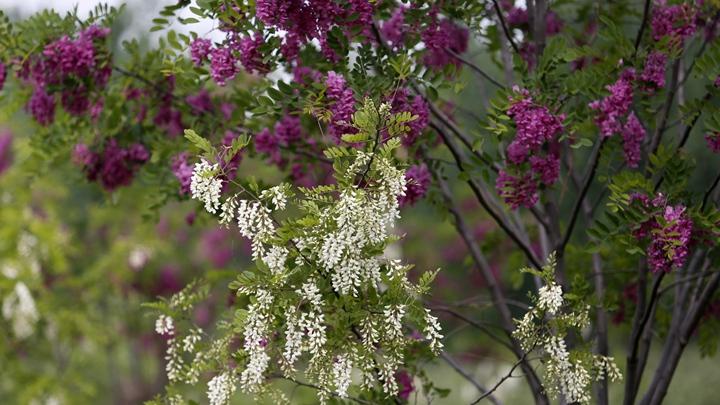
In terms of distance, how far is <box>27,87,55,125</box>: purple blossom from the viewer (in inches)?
166

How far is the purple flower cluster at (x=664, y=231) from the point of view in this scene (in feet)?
10.2

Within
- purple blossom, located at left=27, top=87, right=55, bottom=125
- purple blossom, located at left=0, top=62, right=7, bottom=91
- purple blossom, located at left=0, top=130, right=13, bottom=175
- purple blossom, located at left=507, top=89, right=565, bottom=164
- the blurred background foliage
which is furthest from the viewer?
purple blossom, located at left=0, top=130, right=13, bottom=175

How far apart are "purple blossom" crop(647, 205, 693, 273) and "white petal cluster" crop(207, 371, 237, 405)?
5.11 ft

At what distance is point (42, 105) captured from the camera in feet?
13.9

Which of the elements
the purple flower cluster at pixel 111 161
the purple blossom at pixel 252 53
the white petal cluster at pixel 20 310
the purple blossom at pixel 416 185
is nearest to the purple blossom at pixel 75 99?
the purple flower cluster at pixel 111 161

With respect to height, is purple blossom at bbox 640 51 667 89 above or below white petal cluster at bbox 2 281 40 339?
below

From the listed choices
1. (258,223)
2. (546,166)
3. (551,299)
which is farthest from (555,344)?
(258,223)

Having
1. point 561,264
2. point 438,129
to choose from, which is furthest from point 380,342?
point 561,264

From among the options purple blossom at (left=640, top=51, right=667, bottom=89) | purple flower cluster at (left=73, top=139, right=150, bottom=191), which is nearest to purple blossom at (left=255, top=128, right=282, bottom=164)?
purple flower cluster at (left=73, top=139, right=150, bottom=191)

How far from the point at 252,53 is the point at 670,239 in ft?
5.45

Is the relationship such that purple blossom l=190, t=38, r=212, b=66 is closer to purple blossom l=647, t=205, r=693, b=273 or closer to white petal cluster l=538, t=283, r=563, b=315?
white petal cluster l=538, t=283, r=563, b=315

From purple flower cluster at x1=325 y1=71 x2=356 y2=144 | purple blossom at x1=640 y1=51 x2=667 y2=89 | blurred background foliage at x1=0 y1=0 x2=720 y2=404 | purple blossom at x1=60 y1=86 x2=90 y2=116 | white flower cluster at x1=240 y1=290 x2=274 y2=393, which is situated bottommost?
white flower cluster at x1=240 y1=290 x2=274 y2=393

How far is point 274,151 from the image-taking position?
4.30 meters

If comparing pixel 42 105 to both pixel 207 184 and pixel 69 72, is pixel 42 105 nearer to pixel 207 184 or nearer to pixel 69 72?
pixel 69 72
